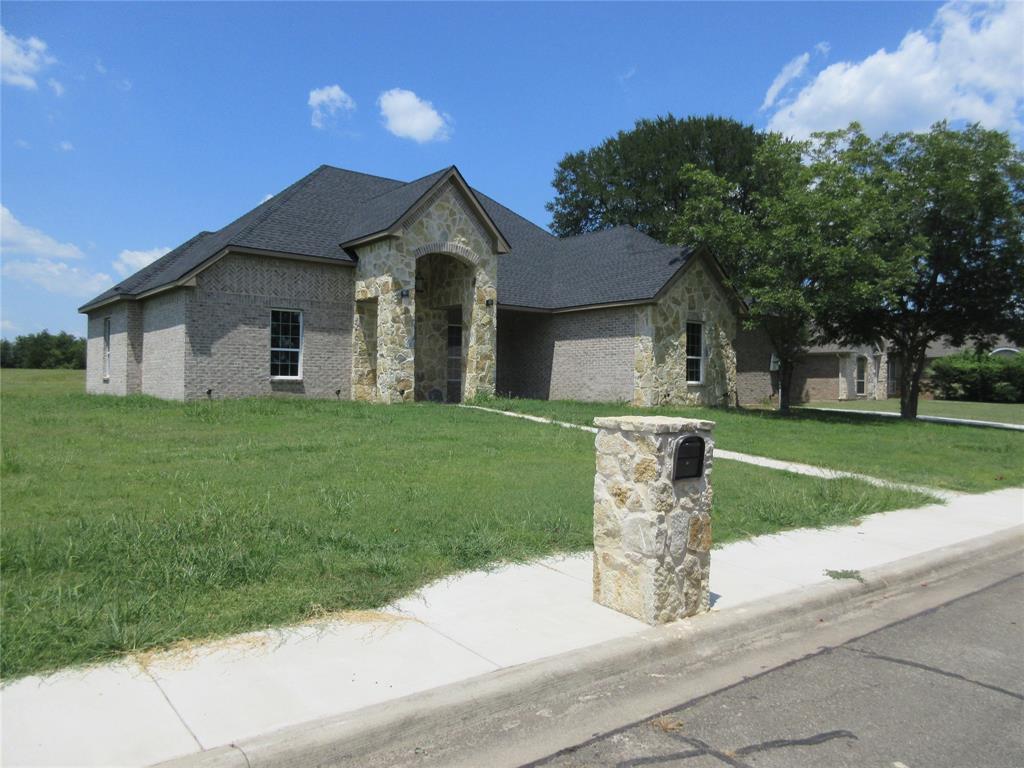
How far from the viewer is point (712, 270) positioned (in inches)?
968

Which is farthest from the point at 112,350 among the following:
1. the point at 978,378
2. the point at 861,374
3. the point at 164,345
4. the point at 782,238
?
the point at 978,378

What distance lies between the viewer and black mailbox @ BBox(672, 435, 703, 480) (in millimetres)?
5285

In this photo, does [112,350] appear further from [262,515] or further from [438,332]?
[262,515]

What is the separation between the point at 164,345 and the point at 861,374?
36.2 metres

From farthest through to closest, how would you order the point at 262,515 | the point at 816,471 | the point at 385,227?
1. the point at 385,227
2. the point at 816,471
3. the point at 262,515

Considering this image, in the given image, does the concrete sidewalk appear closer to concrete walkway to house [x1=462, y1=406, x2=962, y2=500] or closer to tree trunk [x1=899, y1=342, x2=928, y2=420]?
concrete walkway to house [x1=462, y1=406, x2=962, y2=500]

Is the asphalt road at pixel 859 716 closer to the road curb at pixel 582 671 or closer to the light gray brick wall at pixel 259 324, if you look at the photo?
the road curb at pixel 582 671

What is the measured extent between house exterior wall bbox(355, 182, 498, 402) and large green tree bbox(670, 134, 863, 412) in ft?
22.9

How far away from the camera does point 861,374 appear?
41719mm

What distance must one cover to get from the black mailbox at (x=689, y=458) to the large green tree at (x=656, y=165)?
119 ft

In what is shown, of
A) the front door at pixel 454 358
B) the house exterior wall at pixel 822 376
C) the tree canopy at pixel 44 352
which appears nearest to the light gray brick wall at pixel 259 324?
the front door at pixel 454 358

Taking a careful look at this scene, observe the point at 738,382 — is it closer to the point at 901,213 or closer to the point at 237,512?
the point at 901,213

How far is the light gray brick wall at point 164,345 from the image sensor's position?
19.0m

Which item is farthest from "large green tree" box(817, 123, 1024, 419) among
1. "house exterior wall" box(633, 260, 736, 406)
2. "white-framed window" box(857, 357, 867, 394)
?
"white-framed window" box(857, 357, 867, 394)
